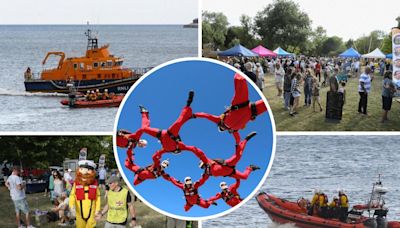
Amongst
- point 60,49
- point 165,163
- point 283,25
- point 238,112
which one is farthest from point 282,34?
point 60,49

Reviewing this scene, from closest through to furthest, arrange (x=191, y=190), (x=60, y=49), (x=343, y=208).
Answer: (x=191, y=190) → (x=343, y=208) → (x=60, y=49)

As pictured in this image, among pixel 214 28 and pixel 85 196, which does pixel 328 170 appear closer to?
pixel 214 28

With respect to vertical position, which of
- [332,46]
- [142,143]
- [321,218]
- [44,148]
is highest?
[332,46]

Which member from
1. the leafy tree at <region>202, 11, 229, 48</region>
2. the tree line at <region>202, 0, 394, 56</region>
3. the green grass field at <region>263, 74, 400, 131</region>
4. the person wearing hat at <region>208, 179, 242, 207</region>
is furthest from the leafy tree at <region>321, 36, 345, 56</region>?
the person wearing hat at <region>208, 179, 242, 207</region>

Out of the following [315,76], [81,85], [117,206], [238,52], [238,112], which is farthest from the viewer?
[81,85]

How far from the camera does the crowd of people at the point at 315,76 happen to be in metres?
5.28

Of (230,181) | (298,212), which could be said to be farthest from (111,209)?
(298,212)

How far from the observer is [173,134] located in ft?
14.1

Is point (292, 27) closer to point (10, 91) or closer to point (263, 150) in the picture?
point (263, 150)

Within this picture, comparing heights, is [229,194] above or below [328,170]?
above

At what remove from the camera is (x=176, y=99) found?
4.33m

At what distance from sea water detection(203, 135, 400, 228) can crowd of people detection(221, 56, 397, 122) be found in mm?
245

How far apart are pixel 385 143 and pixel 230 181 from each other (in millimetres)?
1459

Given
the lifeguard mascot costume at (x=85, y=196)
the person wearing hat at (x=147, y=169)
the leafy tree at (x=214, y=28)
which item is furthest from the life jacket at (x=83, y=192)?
the leafy tree at (x=214, y=28)
